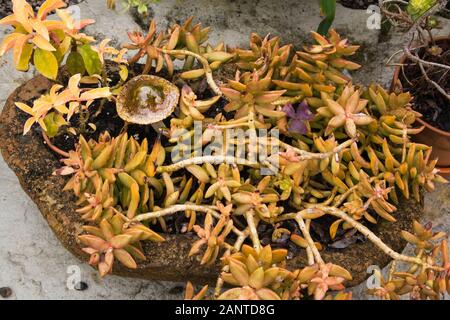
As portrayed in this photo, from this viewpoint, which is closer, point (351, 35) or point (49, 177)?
point (49, 177)

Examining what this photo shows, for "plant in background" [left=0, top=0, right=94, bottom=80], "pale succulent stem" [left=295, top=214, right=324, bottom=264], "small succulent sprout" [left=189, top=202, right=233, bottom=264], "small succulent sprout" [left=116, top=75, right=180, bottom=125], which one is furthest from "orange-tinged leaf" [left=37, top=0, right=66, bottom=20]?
"pale succulent stem" [left=295, top=214, right=324, bottom=264]

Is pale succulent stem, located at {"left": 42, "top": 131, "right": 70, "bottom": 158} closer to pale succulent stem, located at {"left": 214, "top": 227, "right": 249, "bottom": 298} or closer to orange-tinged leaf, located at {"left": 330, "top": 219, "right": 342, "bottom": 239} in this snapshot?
pale succulent stem, located at {"left": 214, "top": 227, "right": 249, "bottom": 298}

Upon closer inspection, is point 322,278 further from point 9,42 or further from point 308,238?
point 9,42

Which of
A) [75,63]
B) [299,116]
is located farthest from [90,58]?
[299,116]
